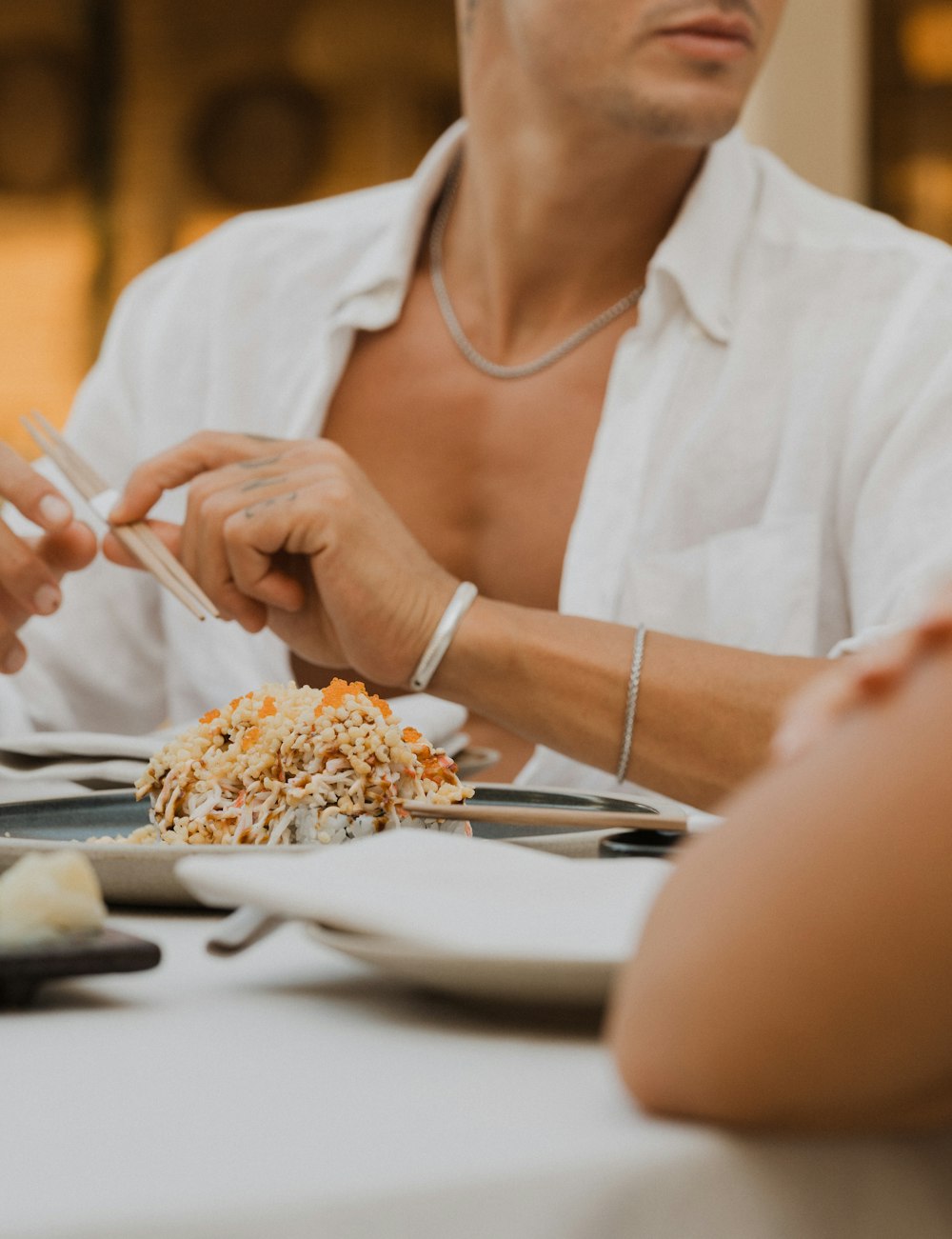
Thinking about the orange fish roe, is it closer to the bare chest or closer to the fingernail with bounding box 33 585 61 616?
the fingernail with bounding box 33 585 61 616

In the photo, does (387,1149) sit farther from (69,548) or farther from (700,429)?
(700,429)

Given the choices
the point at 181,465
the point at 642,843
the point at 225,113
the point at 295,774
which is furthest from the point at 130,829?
the point at 225,113

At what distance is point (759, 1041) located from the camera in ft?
Result: 0.92

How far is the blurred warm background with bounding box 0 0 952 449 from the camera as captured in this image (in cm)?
417

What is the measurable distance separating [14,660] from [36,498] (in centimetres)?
17

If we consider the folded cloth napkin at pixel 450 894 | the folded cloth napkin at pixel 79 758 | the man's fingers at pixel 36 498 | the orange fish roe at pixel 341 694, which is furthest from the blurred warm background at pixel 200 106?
the folded cloth napkin at pixel 450 894

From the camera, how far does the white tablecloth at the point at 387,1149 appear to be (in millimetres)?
273

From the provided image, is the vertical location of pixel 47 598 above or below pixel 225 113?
below

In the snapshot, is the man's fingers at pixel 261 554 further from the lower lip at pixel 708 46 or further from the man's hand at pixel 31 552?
the lower lip at pixel 708 46

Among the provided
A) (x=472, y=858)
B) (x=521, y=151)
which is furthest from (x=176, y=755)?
(x=521, y=151)

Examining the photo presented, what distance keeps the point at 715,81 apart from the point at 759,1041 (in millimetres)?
1151

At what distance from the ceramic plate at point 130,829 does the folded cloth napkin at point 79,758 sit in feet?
0.33

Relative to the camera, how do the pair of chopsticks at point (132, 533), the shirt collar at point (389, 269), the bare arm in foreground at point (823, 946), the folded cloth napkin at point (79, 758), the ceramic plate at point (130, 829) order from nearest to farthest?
the bare arm in foreground at point (823, 946) < the ceramic plate at point (130, 829) < the folded cloth napkin at point (79, 758) < the pair of chopsticks at point (132, 533) < the shirt collar at point (389, 269)

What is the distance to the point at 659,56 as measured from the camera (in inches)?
52.3
